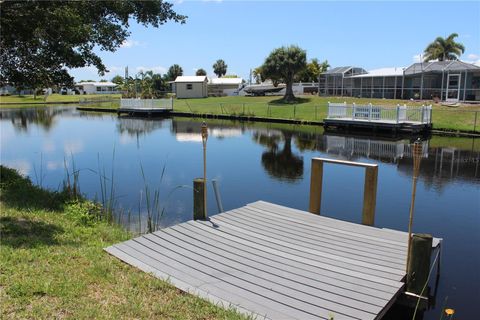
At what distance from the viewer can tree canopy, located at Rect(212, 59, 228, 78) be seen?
4264 inches

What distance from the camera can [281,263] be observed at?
18.3 ft

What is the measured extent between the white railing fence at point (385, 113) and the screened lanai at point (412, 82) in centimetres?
1061

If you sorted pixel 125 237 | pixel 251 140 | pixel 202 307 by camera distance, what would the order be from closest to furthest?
pixel 202 307
pixel 125 237
pixel 251 140

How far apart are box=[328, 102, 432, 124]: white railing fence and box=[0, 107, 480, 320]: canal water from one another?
8.23 feet

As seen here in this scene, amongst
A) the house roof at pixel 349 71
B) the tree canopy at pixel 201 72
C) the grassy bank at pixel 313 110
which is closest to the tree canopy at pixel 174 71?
the tree canopy at pixel 201 72

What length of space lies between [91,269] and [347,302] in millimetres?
2910

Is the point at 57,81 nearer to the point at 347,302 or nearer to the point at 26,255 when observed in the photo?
the point at 26,255

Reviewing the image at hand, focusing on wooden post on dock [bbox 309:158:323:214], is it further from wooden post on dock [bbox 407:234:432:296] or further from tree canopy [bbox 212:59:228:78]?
tree canopy [bbox 212:59:228:78]

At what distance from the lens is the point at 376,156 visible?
18.1 meters

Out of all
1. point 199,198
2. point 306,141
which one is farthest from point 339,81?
point 199,198

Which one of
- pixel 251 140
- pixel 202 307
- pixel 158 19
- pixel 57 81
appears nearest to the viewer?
pixel 202 307

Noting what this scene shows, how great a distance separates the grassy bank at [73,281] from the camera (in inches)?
161

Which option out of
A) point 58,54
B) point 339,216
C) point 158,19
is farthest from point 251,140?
point 58,54

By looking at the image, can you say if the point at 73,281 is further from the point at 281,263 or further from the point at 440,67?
the point at 440,67
